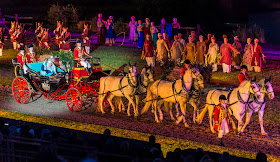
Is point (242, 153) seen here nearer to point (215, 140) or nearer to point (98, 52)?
point (215, 140)

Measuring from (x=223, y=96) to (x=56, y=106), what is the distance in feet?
22.1

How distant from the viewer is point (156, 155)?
10.0m

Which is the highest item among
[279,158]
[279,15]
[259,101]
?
[279,15]

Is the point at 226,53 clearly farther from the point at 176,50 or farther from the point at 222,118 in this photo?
the point at 222,118

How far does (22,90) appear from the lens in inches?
690

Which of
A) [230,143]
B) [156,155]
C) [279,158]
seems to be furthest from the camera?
[230,143]

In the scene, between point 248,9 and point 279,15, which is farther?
point 248,9

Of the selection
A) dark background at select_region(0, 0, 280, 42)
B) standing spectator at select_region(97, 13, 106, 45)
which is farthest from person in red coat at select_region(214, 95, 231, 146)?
dark background at select_region(0, 0, 280, 42)

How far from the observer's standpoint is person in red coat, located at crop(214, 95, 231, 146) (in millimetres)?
12898

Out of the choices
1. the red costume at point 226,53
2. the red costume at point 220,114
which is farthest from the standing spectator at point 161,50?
the red costume at point 220,114

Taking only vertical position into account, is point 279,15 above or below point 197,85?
above

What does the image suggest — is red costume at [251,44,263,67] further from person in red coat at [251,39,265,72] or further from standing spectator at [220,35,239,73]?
standing spectator at [220,35,239,73]

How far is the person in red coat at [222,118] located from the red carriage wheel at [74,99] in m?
4.85

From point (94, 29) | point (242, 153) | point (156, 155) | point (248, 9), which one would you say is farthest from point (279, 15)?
point (156, 155)
